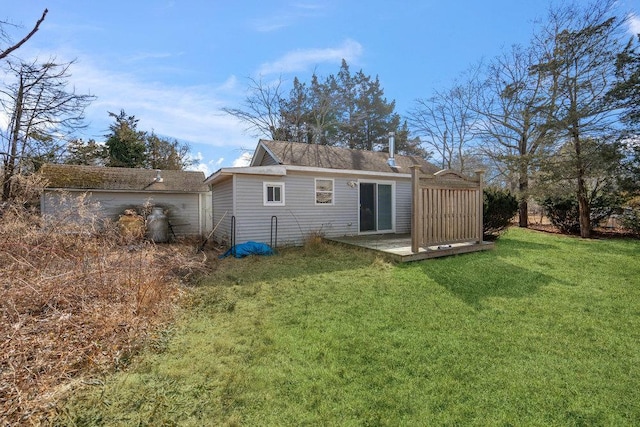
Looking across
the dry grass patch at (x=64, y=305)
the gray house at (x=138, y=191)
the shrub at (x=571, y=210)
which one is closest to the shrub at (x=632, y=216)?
the shrub at (x=571, y=210)

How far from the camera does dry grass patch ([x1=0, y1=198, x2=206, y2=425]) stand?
2.20 metres

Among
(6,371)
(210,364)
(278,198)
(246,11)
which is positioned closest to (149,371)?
(210,364)

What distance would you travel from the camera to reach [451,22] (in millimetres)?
10016

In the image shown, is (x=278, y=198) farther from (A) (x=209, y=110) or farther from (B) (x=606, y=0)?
(B) (x=606, y=0)

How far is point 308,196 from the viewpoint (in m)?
9.23

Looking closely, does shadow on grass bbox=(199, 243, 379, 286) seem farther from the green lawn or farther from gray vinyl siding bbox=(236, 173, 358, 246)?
gray vinyl siding bbox=(236, 173, 358, 246)

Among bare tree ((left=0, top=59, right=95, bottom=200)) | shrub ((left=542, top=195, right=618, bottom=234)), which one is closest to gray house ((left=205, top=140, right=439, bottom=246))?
bare tree ((left=0, top=59, right=95, bottom=200))

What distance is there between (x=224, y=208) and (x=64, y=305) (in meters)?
6.68

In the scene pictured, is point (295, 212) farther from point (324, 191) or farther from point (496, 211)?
point (496, 211)

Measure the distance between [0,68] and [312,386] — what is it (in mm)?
9919

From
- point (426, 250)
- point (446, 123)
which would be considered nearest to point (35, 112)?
point (426, 250)

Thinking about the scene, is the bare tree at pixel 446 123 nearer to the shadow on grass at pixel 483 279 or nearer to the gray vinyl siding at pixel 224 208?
the shadow on grass at pixel 483 279

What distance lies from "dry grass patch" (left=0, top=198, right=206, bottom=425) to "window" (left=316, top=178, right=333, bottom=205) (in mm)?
5556

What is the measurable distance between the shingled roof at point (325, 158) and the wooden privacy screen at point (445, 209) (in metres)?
2.12
